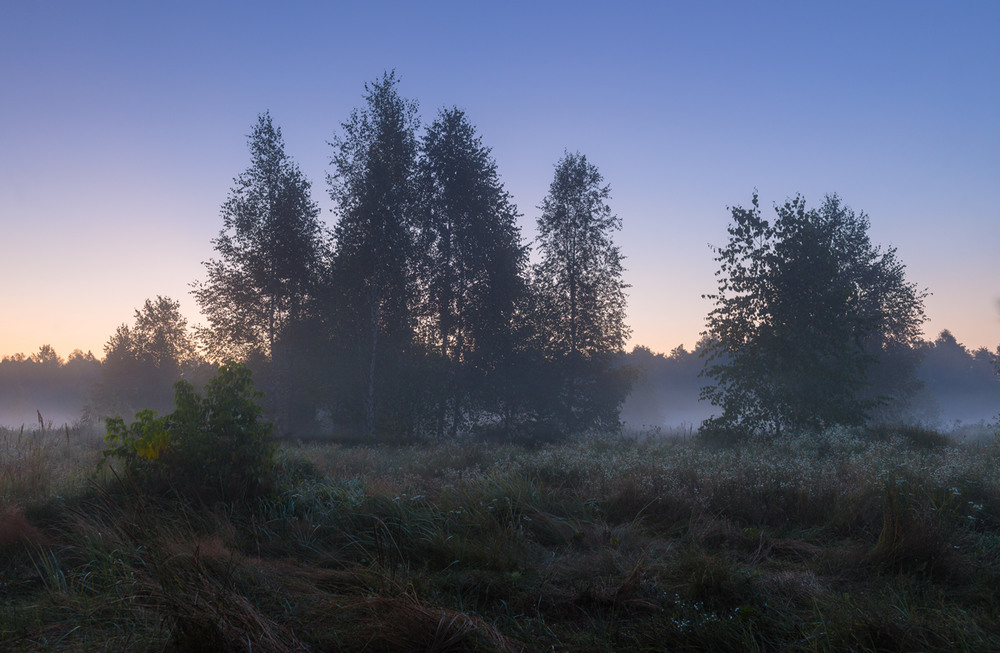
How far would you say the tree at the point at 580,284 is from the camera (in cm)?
2583

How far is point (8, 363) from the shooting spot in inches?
2768

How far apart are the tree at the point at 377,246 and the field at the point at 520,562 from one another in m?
13.9

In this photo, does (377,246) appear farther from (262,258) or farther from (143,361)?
(143,361)

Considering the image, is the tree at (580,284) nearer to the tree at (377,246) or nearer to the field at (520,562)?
the tree at (377,246)

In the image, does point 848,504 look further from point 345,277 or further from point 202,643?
point 345,277

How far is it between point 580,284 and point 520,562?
70.2ft

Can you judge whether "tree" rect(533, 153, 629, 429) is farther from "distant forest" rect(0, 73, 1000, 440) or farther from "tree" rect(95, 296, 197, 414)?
"tree" rect(95, 296, 197, 414)

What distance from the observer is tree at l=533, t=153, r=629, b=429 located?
25828 mm

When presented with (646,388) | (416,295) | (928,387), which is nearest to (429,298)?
(416,295)

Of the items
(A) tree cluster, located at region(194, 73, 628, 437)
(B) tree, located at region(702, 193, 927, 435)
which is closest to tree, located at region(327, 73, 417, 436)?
(A) tree cluster, located at region(194, 73, 628, 437)

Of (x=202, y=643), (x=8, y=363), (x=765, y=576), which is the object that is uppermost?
(x=8, y=363)

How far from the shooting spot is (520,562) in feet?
16.5

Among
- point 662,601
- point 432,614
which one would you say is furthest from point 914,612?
point 432,614

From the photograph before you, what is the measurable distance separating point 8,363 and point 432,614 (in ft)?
295
